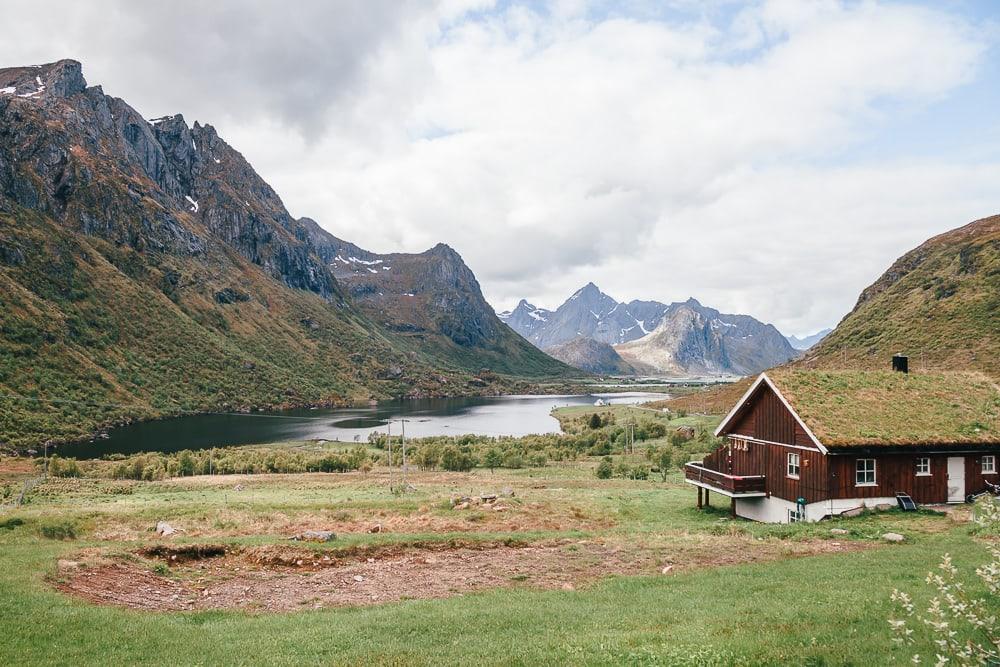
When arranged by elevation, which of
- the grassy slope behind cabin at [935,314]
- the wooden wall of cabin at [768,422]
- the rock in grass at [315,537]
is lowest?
the rock in grass at [315,537]

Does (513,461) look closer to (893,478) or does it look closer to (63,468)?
(893,478)

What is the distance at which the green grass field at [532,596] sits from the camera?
11727 mm

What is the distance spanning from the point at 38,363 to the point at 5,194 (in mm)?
70326

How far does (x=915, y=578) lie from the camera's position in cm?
1625

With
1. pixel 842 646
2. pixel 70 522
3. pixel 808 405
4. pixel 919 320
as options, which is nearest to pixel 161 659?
pixel 842 646

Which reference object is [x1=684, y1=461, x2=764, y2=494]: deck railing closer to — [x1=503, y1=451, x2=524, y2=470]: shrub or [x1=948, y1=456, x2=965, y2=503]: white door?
[x1=948, y1=456, x2=965, y2=503]: white door

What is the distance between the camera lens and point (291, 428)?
121 metres

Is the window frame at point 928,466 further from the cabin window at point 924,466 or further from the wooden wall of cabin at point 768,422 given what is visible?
the wooden wall of cabin at point 768,422

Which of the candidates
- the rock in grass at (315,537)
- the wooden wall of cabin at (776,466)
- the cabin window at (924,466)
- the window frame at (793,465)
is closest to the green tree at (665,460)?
the wooden wall of cabin at (776,466)

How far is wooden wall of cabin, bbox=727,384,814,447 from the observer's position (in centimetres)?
3097

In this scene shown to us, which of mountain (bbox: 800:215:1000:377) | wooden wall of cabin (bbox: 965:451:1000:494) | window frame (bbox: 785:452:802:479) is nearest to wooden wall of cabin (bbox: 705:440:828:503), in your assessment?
window frame (bbox: 785:452:802:479)

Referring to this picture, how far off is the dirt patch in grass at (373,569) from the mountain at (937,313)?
61.5 meters

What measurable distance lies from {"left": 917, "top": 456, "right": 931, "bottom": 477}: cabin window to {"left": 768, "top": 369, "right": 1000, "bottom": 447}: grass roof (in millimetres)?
920

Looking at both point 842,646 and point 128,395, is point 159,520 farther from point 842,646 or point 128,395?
point 128,395
